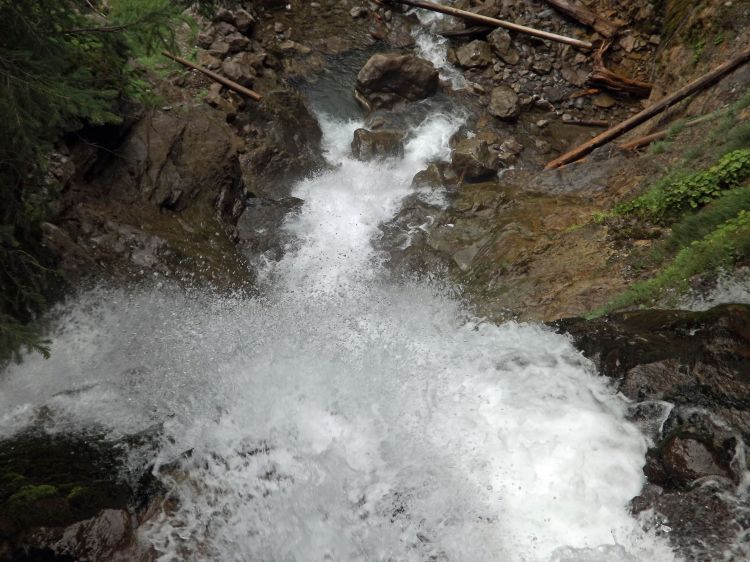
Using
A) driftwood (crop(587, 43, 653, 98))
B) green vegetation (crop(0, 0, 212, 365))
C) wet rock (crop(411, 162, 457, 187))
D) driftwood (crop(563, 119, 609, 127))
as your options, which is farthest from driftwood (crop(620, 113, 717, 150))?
green vegetation (crop(0, 0, 212, 365))

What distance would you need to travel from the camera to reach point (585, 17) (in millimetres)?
11938

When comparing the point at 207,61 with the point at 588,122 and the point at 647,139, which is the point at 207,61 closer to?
the point at 588,122

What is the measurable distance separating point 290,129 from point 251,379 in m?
6.13

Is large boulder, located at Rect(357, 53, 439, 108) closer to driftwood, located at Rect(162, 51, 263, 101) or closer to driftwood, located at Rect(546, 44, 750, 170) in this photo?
driftwood, located at Rect(162, 51, 263, 101)

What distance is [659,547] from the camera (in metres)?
4.09

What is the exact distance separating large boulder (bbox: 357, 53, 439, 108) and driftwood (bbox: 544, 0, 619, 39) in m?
3.57

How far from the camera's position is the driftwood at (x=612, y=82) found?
A: 36.6ft

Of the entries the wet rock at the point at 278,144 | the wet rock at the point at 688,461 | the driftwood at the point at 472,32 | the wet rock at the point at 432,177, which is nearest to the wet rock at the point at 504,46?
the driftwood at the point at 472,32

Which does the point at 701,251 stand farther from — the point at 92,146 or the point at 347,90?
the point at 347,90

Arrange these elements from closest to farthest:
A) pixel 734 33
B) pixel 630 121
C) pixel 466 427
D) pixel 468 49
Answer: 1. pixel 466 427
2. pixel 734 33
3. pixel 630 121
4. pixel 468 49

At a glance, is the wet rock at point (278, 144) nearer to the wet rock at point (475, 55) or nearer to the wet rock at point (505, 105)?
the wet rock at point (505, 105)

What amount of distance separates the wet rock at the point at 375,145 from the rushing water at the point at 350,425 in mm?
4701

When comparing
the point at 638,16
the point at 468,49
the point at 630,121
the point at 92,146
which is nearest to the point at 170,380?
the point at 92,146

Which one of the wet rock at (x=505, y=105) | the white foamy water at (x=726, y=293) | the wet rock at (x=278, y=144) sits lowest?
the wet rock at (x=278, y=144)
